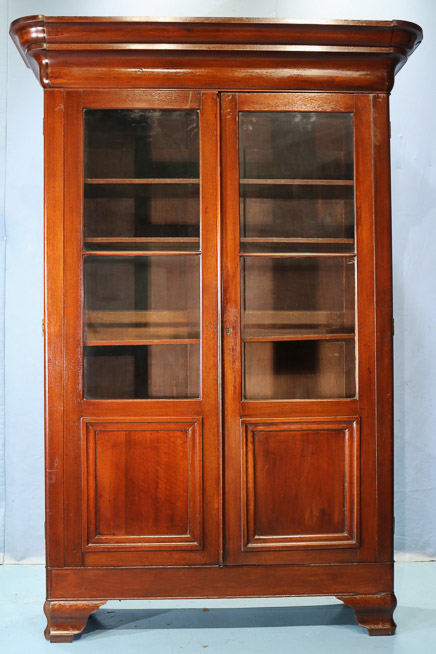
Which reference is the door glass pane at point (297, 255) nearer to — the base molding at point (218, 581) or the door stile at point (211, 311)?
the door stile at point (211, 311)

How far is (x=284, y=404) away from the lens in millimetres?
2371

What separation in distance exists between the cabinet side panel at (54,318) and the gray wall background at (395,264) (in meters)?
0.77

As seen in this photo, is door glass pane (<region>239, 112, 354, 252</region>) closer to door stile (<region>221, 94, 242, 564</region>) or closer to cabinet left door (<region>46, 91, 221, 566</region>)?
door stile (<region>221, 94, 242, 564</region>)

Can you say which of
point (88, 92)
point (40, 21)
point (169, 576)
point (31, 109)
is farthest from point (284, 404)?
point (31, 109)

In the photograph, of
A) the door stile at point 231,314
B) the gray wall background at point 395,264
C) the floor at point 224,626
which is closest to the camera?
the floor at point 224,626

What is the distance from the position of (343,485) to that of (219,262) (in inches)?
39.3

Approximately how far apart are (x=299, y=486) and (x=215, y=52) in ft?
5.58

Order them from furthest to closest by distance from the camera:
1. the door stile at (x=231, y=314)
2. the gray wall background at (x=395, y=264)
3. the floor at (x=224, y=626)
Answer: the gray wall background at (x=395, y=264) < the door stile at (x=231, y=314) < the floor at (x=224, y=626)

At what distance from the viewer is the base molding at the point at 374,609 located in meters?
2.37

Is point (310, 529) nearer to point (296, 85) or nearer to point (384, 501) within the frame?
point (384, 501)

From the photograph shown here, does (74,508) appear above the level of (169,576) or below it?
above

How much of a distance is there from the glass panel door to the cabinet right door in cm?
15

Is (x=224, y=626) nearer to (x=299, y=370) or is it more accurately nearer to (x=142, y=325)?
(x=299, y=370)

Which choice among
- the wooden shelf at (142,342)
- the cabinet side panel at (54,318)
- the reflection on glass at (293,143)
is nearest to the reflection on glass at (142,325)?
the wooden shelf at (142,342)
